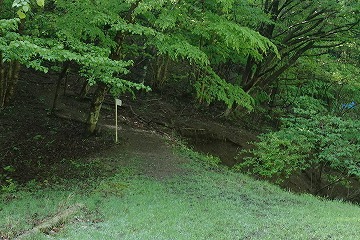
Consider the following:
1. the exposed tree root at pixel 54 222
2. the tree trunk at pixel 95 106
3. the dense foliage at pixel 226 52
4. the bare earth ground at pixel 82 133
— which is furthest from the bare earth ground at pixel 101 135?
the exposed tree root at pixel 54 222

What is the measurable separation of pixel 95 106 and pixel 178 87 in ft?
34.2

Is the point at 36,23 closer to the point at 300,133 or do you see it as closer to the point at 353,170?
the point at 300,133

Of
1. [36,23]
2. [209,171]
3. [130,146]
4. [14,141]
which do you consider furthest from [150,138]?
[36,23]

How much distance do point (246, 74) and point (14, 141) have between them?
11377 millimetres

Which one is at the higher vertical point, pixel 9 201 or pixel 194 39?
pixel 194 39

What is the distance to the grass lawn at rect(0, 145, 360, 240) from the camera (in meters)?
5.99

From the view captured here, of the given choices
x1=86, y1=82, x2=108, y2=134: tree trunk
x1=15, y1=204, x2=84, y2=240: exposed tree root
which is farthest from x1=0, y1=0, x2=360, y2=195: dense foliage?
x1=15, y1=204, x2=84, y2=240: exposed tree root

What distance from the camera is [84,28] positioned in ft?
32.8

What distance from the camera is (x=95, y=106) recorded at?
39.1 ft

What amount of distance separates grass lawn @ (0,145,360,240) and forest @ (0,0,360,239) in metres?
0.52

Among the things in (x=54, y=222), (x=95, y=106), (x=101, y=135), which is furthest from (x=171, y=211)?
(x=101, y=135)

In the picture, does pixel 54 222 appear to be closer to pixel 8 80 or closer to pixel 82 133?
pixel 82 133

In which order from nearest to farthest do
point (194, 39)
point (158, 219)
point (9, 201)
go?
point (158, 219), point (9, 201), point (194, 39)

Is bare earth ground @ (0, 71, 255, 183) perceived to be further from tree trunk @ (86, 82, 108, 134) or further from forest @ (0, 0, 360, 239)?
tree trunk @ (86, 82, 108, 134)
